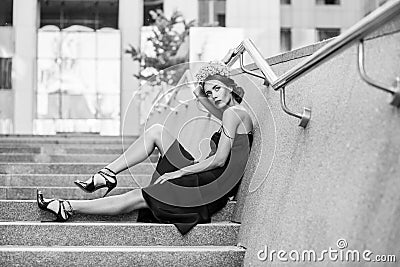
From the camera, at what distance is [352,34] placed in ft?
10.4

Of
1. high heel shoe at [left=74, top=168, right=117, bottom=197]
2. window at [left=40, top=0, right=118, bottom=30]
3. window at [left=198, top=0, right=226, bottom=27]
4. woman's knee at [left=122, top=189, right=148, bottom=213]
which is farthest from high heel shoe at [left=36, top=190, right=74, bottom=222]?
window at [left=40, top=0, right=118, bottom=30]

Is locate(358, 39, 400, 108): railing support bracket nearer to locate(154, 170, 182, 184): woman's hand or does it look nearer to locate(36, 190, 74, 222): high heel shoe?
locate(154, 170, 182, 184): woman's hand

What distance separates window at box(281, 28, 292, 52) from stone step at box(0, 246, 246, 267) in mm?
14734

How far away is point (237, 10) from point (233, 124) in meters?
13.9

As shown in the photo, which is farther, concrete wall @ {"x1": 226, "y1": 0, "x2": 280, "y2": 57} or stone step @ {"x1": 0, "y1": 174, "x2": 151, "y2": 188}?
concrete wall @ {"x1": 226, "y1": 0, "x2": 280, "y2": 57}

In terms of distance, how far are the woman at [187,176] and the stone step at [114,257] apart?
42cm

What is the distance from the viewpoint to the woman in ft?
17.4

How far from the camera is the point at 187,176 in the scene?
532 cm

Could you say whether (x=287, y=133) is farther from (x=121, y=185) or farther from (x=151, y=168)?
(x=151, y=168)

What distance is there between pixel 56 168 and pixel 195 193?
239 centimetres

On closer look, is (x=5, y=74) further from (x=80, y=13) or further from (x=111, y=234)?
(x=111, y=234)

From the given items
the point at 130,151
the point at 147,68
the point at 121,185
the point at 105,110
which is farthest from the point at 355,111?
the point at 105,110

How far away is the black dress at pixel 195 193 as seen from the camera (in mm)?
5266

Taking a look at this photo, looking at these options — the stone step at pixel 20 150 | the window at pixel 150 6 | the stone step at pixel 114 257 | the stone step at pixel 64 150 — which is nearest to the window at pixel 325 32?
the window at pixel 150 6
